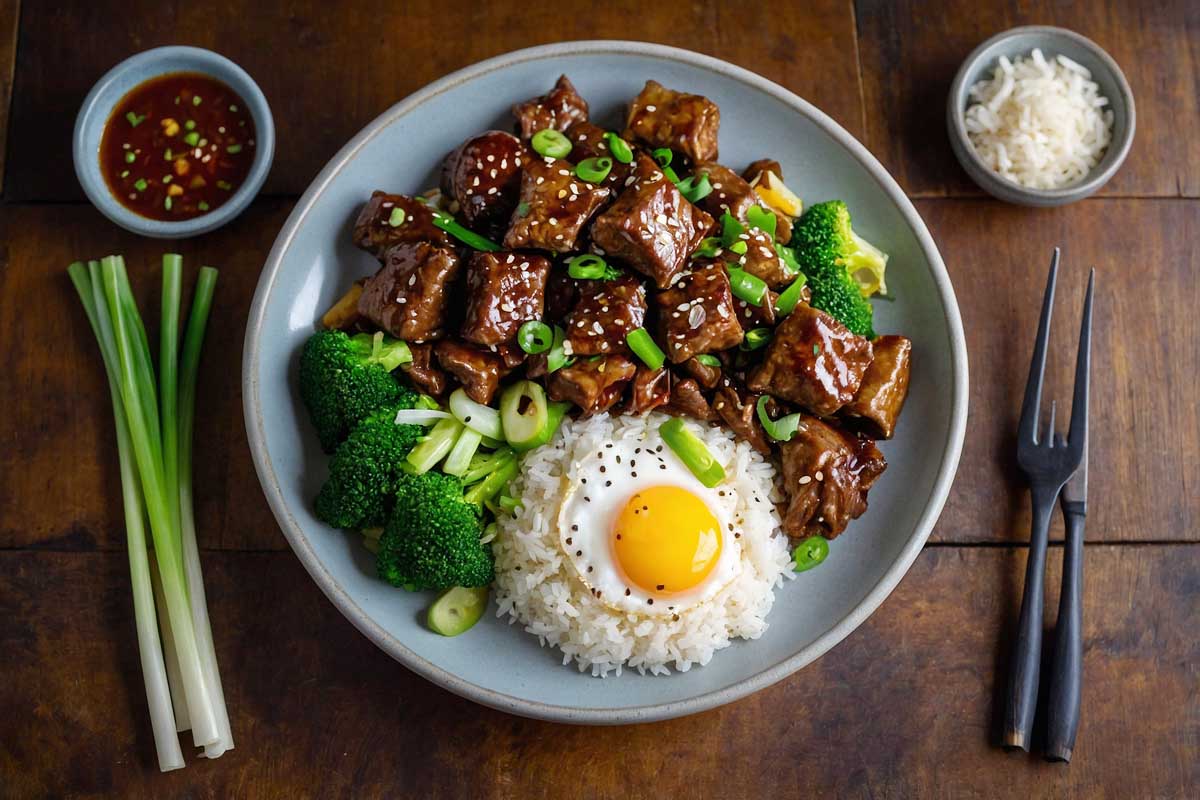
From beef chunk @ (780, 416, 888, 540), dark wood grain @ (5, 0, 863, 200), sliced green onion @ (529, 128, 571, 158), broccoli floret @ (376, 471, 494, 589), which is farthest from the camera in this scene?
dark wood grain @ (5, 0, 863, 200)

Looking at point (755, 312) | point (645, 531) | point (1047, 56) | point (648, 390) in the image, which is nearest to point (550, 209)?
point (648, 390)

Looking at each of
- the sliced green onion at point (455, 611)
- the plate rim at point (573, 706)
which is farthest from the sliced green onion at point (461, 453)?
the plate rim at point (573, 706)

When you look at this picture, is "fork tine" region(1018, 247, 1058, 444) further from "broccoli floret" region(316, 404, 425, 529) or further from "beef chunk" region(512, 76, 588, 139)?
"broccoli floret" region(316, 404, 425, 529)

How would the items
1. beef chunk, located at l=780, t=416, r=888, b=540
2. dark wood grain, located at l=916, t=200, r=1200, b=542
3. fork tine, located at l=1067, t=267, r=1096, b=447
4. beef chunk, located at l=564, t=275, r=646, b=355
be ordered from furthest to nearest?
dark wood grain, located at l=916, t=200, r=1200, b=542, fork tine, located at l=1067, t=267, r=1096, b=447, beef chunk, located at l=780, t=416, r=888, b=540, beef chunk, located at l=564, t=275, r=646, b=355

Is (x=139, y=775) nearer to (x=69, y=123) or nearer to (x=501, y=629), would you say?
(x=501, y=629)

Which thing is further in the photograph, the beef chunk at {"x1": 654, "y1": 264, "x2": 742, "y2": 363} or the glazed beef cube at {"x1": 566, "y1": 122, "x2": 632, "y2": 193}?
the glazed beef cube at {"x1": 566, "y1": 122, "x2": 632, "y2": 193}

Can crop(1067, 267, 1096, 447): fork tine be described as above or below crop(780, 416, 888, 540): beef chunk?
above

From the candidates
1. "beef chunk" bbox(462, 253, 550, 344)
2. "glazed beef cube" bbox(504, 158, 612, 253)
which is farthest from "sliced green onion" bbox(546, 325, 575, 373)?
"glazed beef cube" bbox(504, 158, 612, 253)

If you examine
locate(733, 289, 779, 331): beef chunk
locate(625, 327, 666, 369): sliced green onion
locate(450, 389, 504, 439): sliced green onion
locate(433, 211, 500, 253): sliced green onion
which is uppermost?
locate(433, 211, 500, 253): sliced green onion
